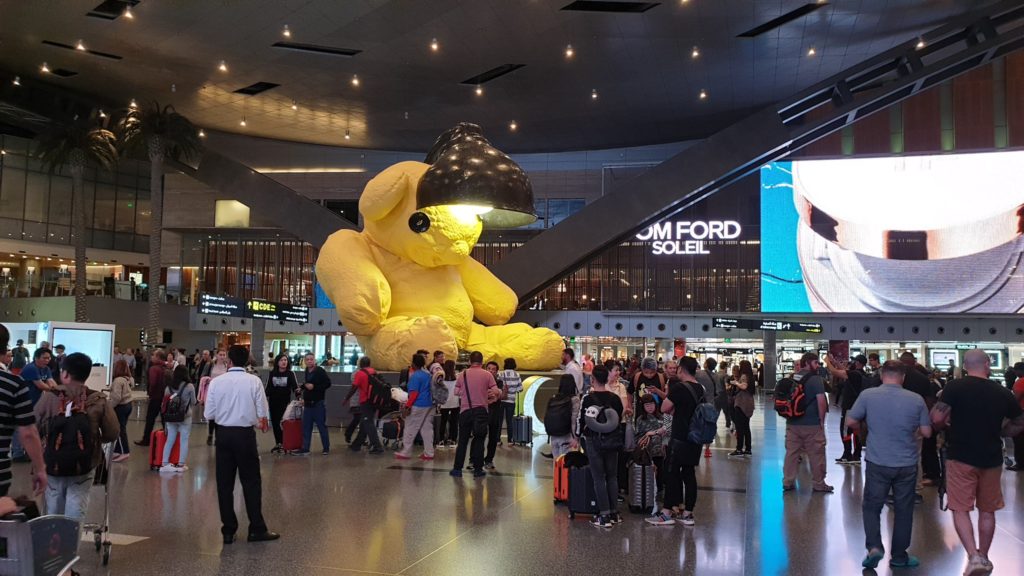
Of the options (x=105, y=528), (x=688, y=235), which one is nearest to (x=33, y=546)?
(x=105, y=528)

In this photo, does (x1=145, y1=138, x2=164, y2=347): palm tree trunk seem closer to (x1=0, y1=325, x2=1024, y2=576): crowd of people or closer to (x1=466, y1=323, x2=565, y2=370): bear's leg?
(x1=466, y1=323, x2=565, y2=370): bear's leg

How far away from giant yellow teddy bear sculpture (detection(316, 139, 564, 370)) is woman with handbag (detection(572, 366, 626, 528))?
590 centimetres

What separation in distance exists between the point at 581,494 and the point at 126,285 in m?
25.8

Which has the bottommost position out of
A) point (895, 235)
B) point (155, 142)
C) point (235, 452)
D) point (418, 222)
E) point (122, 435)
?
point (122, 435)

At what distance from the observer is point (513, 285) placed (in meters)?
20.3

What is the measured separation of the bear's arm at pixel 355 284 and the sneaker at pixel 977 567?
8992 millimetres

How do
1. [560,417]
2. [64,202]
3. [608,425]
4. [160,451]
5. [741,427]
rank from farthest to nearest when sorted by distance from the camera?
[64,202] → [741,427] → [160,451] → [560,417] → [608,425]

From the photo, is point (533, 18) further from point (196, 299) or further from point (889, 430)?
point (196, 299)

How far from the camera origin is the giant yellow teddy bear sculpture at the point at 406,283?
12.1 m

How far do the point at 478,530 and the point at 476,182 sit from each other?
397 centimetres

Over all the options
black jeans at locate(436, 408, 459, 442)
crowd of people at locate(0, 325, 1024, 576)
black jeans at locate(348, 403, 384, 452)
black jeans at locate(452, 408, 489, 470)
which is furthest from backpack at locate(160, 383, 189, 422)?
black jeans at locate(436, 408, 459, 442)

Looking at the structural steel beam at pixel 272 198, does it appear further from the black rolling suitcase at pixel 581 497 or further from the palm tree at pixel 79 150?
the black rolling suitcase at pixel 581 497

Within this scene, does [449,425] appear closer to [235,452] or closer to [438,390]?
[438,390]

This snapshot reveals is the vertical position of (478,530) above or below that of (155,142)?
below
